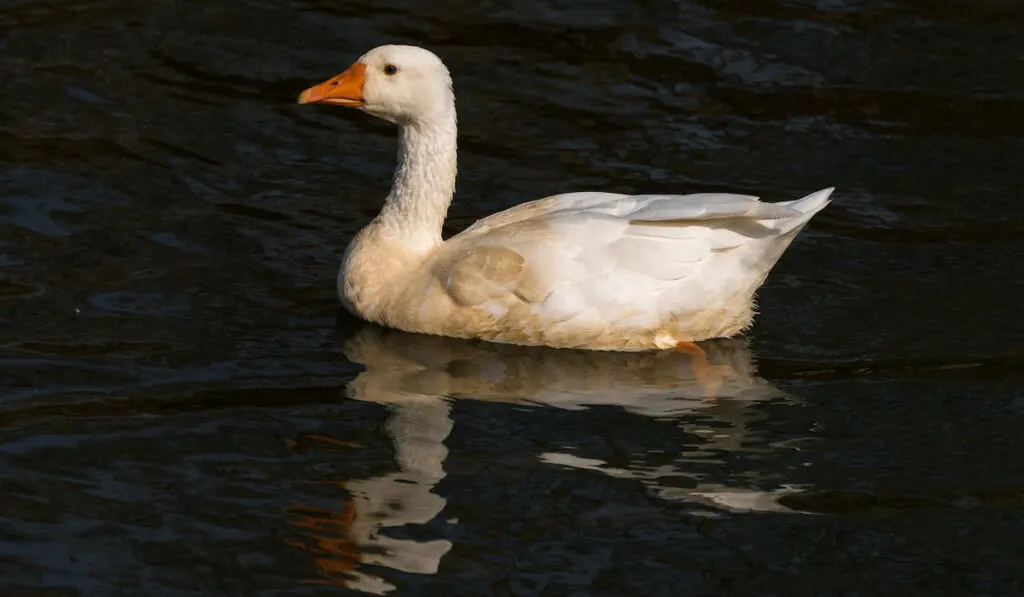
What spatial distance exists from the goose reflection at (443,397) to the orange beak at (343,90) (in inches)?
50.7

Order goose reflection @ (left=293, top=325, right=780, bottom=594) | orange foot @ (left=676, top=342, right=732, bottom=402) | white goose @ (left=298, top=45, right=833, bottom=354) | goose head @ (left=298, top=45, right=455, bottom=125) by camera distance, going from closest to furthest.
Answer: goose reflection @ (left=293, top=325, right=780, bottom=594) < orange foot @ (left=676, top=342, right=732, bottom=402) < white goose @ (left=298, top=45, right=833, bottom=354) < goose head @ (left=298, top=45, right=455, bottom=125)

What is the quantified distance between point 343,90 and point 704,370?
2.56m

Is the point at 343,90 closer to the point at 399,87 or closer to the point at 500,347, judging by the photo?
the point at 399,87

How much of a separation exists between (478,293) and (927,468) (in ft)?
8.56

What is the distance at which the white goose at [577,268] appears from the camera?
355 inches

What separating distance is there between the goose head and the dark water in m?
1.15

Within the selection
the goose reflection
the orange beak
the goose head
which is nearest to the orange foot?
the goose reflection

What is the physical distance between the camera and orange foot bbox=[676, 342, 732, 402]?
28.2 ft

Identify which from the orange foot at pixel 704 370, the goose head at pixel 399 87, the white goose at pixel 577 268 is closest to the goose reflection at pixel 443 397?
the orange foot at pixel 704 370

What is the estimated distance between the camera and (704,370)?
29.3 ft

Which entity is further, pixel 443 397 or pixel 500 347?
pixel 500 347

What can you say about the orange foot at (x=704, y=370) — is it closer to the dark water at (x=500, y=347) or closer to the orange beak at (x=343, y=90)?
the dark water at (x=500, y=347)

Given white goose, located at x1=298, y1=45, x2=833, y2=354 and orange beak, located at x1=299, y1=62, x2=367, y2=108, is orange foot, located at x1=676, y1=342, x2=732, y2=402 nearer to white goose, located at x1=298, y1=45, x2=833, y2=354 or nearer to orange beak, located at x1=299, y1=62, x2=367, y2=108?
white goose, located at x1=298, y1=45, x2=833, y2=354

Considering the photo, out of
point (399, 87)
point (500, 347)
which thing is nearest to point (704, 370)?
point (500, 347)
